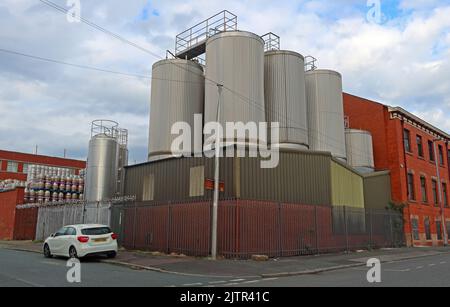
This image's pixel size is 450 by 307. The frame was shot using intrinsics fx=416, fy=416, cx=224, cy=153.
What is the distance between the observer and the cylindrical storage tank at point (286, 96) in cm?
2497

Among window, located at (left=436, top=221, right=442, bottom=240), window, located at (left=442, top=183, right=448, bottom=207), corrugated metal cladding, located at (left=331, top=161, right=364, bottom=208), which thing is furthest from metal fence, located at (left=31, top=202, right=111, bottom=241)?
window, located at (left=442, top=183, right=448, bottom=207)

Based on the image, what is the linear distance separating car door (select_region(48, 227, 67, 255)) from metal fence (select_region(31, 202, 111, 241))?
5.97 metres

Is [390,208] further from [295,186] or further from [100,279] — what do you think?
[100,279]

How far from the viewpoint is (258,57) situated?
934 inches

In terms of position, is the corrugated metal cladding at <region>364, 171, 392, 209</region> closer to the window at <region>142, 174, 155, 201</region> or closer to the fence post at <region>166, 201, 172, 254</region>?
the window at <region>142, 174, 155, 201</region>

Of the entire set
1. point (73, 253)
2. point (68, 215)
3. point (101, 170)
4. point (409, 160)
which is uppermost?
point (409, 160)

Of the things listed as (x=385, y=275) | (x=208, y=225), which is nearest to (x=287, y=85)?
(x=208, y=225)

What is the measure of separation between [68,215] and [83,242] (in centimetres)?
1212

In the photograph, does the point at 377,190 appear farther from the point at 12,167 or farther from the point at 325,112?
the point at 12,167

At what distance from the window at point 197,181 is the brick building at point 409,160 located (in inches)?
707

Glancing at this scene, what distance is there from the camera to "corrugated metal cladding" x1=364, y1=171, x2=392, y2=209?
30.2 meters

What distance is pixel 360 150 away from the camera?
107ft

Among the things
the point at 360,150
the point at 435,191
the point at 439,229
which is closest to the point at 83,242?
the point at 360,150
